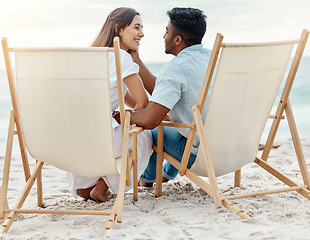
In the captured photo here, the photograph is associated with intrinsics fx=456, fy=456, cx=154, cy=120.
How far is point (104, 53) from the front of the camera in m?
2.19

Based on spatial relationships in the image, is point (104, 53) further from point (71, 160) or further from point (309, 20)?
point (309, 20)

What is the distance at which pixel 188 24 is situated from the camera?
278 cm

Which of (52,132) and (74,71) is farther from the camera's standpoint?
(52,132)

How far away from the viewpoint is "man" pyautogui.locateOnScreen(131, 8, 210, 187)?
261cm

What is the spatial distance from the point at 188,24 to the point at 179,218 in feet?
3.81

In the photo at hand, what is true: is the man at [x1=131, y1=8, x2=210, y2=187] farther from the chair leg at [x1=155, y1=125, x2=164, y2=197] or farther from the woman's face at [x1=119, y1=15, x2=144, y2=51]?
the woman's face at [x1=119, y1=15, x2=144, y2=51]

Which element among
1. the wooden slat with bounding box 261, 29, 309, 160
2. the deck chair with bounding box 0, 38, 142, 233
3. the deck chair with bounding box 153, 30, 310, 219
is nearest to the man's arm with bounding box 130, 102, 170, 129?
the deck chair with bounding box 153, 30, 310, 219

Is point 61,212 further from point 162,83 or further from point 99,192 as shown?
point 162,83

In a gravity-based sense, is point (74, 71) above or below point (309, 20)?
above

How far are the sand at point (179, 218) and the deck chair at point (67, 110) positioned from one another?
0.38 feet

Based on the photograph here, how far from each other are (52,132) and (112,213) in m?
0.53

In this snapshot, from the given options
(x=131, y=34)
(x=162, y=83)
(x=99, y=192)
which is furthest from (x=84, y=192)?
(x=131, y=34)

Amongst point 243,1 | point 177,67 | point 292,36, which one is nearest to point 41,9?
point 243,1

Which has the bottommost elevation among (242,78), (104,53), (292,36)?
(292,36)
